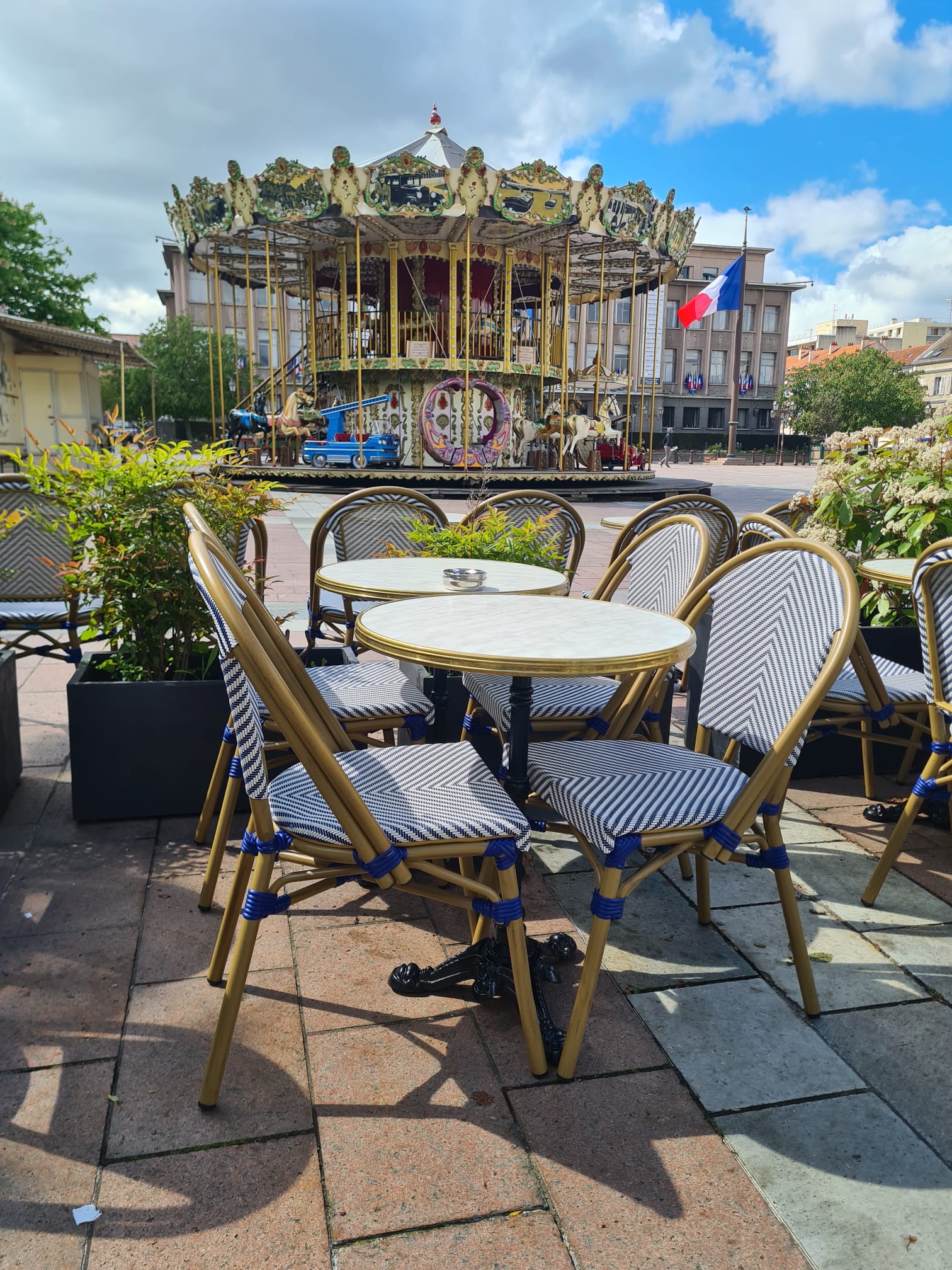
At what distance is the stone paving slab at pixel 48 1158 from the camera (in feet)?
4.94

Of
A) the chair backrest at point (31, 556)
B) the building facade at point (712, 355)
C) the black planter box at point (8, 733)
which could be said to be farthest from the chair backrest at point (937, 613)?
the building facade at point (712, 355)

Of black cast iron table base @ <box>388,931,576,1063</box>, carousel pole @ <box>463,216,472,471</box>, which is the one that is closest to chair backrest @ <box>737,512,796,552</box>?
black cast iron table base @ <box>388,931,576,1063</box>

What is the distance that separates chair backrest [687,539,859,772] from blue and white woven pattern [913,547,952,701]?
2.11ft

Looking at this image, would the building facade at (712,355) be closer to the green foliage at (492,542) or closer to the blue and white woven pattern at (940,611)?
the green foliage at (492,542)

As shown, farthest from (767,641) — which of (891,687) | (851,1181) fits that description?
(851,1181)

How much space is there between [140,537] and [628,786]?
1.93 meters

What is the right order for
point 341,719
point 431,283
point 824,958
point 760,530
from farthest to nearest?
point 431,283 → point 760,530 → point 341,719 → point 824,958

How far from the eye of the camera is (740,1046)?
2.05 meters

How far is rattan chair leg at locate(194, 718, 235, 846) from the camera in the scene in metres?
2.87

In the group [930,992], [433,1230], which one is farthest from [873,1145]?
[433,1230]

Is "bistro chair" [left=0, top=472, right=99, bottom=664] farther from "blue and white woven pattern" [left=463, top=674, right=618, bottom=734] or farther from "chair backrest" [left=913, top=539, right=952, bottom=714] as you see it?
"chair backrest" [left=913, top=539, right=952, bottom=714]

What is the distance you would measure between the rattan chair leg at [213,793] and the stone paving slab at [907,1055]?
1890mm

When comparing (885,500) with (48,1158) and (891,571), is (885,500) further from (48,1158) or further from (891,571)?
(48,1158)

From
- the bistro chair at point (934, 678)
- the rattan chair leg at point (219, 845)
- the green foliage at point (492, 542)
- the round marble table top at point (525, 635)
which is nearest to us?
the round marble table top at point (525, 635)
